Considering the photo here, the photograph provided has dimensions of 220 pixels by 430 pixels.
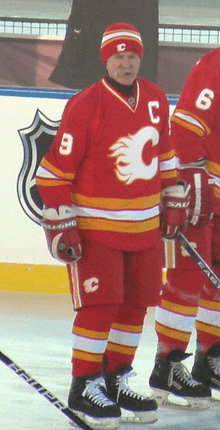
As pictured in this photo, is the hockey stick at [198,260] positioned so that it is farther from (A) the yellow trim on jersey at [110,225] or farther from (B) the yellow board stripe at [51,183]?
(B) the yellow board stripe at [51,183]

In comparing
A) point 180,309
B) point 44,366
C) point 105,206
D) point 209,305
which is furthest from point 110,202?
point 44,366

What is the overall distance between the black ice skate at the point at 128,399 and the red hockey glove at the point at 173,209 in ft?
1.30

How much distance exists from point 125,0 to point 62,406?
337cm

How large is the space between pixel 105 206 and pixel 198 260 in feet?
1.08

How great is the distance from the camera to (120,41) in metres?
2.47

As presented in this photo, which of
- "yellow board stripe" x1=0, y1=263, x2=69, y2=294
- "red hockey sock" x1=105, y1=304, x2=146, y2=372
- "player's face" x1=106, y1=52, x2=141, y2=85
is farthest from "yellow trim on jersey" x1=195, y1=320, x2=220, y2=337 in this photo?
"yellow board stripe" x1=0, y1=263, x2=69, y2=294

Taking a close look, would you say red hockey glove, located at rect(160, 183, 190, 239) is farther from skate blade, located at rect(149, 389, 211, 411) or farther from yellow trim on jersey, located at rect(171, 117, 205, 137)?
skate blade, located at rect(149, 389, 211, 411)

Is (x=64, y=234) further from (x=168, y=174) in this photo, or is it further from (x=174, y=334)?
(x=174, y=334)

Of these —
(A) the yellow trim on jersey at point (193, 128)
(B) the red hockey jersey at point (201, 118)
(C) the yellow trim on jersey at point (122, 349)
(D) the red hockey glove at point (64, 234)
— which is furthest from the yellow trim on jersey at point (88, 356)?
(A) the yellow trim on jersey at point (193, 128)

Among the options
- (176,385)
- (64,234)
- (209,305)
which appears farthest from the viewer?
(209,305)

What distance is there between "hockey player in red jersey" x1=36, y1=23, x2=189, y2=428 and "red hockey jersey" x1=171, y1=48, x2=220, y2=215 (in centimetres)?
19

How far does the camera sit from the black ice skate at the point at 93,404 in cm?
243

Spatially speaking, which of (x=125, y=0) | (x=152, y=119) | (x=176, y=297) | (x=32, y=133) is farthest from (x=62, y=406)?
(x=125, y=0)

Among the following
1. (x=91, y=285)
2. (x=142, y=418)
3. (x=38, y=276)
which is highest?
(x=91, y=285)
